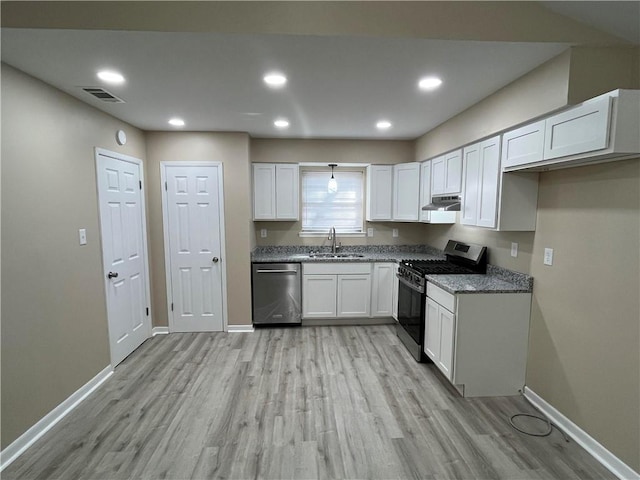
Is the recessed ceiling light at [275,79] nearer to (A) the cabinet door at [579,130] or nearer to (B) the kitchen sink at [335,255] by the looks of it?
(A) the cabinet door at [579,130]

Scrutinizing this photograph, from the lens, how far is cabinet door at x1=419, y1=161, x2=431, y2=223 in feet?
12.5

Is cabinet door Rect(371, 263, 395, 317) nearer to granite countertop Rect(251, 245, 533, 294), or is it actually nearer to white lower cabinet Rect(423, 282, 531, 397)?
→ granite countertop Rect(251, 245, 533, 294)

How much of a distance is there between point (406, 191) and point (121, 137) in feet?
11.1

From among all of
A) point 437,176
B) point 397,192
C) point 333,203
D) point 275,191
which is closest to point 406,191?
point 397,192

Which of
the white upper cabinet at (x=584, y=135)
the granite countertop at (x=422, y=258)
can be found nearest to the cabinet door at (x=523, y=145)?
the white upper cabinet at (x=584, y=135)

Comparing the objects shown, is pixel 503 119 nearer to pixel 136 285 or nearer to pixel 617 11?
pixel 617 11

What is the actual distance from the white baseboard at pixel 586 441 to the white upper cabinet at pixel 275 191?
3.16m

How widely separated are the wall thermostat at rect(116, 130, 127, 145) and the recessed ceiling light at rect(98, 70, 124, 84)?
99 cm

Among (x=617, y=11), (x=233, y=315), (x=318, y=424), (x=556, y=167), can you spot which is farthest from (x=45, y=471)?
(x=617, y=11)

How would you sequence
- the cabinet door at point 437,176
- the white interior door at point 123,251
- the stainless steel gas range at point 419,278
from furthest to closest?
the cabinet door at point 437,176 → the stainless steel gas range at point 419,278 → the white interior door at point 123,251

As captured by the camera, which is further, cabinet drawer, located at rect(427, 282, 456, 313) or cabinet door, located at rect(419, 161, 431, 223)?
cabinet door, located at rect(419, 161, 431, 223)

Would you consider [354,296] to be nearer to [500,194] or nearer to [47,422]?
[500,194]

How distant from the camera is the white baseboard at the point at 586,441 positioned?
1787mm

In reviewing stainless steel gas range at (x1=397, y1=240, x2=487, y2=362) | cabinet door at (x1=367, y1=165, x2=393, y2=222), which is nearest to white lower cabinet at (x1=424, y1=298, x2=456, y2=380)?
stainless steel gas range at (x1=397, y1=240, x2=487, y2=362)
